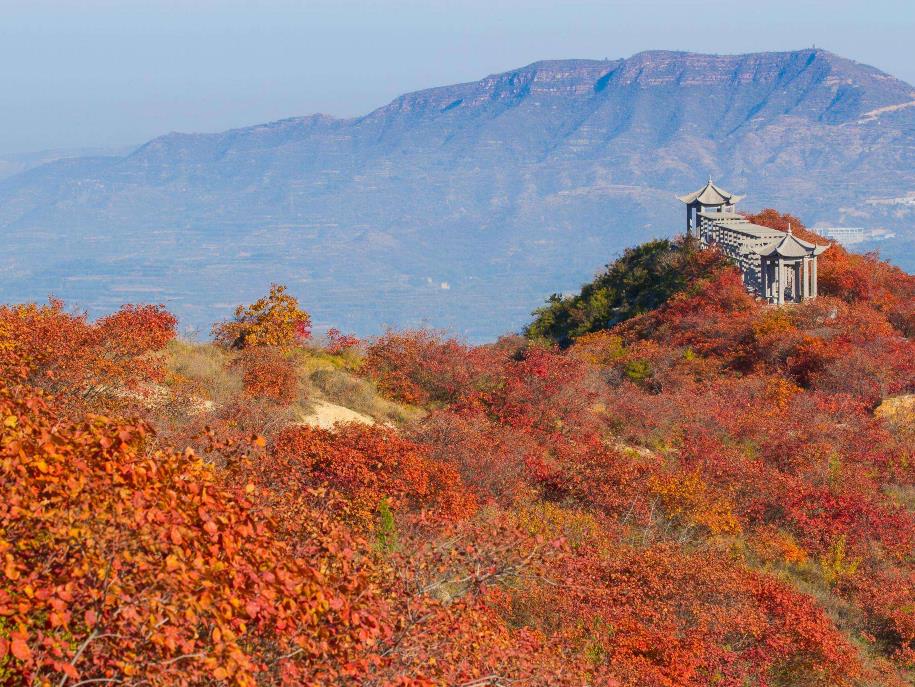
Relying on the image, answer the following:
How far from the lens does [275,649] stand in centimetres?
686

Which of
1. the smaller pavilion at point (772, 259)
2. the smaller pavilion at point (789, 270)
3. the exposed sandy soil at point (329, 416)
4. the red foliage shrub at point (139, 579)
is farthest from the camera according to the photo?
the smaller pavilion at point (772, 259)

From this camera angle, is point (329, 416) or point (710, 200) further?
point (710, 200)

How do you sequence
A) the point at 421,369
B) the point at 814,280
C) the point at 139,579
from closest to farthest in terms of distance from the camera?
1. the point at 139,579
2. the point at 421,369
3. the point at 814,280

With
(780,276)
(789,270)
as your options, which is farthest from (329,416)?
(789,270)

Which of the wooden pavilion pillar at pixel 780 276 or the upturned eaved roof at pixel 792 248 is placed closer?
the upturned eaved roof at pixel 792 248

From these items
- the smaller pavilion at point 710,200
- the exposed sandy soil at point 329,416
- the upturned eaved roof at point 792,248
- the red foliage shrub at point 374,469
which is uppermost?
the smaller pavilion at point 710,200

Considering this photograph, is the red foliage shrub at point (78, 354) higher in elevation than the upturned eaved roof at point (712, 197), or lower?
lower

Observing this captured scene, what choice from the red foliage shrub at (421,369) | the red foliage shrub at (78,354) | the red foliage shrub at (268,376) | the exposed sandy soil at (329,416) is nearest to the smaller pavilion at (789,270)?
the red foliage shrub at (421,369)

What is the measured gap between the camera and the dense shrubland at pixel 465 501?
5828 mm

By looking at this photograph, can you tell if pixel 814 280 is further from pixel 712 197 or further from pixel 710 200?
pixel 712 197

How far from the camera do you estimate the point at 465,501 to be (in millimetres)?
16250

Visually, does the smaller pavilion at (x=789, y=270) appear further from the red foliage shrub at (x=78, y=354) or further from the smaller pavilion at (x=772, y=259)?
the red foliage shrub at (x=78, y=354)

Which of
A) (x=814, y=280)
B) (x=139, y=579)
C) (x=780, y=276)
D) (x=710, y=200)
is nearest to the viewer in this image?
(x=139, y=579)

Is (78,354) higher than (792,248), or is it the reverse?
(78,354)
